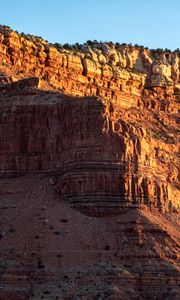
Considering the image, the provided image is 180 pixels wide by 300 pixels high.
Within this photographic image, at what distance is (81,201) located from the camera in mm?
78750

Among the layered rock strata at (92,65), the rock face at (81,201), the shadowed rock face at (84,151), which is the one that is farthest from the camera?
the layered rock strata at (92,65)

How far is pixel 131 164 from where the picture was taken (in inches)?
3174

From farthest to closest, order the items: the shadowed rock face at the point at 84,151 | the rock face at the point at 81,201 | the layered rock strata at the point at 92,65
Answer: the layered rock strata at the point at 92,65
the shadowed rock face at the point at 84,151
the rock face at the point at 81,201

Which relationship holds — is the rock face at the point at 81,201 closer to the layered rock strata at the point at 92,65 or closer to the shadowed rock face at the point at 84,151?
the shadowed rock face at the point at 84,151

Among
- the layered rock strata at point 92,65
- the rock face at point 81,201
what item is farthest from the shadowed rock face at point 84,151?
the layered rock strata at point 92,65

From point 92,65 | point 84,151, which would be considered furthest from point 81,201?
point 92,65

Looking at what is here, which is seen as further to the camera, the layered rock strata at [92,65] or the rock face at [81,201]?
the layered rock strata at [92,65]

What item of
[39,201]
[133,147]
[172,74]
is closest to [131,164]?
[133,147]

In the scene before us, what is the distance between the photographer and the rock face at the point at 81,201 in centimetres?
7119

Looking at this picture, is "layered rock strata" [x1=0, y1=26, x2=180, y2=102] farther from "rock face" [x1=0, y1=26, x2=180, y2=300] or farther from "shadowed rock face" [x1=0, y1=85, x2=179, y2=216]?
"shadowed rock face" [x1=0, y1=85, x2=179, y2=216]

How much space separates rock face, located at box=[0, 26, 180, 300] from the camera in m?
71.2

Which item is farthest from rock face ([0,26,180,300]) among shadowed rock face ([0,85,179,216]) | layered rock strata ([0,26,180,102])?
layered rock strata ([0,26,180,102])

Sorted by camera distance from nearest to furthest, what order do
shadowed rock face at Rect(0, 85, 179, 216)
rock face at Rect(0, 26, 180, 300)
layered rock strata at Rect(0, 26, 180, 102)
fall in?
rock face at Rect(0, 26, 180, 300) → shadowed rock face at Rect(0, 85, 179, 216) → layered rock strata at Rect(0, 26, 180, 102)

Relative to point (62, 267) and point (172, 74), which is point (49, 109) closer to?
point (62, 267)
